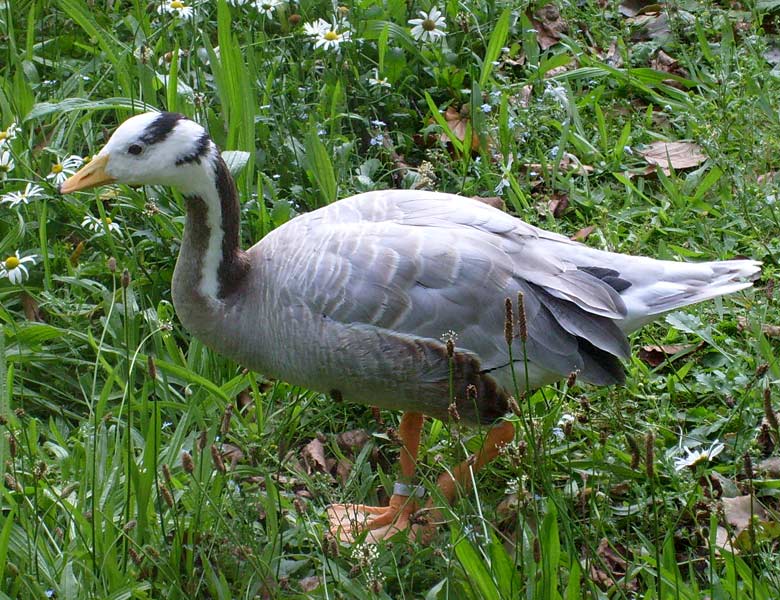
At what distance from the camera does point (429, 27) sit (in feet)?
16.6

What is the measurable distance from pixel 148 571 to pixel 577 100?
3.33 meters

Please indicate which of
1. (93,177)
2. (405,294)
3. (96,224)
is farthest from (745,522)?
(96,224)

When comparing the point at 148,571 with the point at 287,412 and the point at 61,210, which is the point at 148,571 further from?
the point at 61,210

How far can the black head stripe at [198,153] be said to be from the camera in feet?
10.6

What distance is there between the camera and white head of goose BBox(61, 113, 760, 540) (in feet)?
10.5

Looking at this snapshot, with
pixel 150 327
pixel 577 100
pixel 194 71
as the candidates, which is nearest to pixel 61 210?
pixel 150 327

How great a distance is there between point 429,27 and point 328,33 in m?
0.53

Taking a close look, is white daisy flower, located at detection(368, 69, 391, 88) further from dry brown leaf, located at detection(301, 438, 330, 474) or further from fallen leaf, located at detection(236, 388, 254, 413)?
dry brown leaf, located at detection(301, 438, 330, 474)

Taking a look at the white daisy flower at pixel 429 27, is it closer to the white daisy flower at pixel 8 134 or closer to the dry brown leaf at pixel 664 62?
the dry brown leaf at pixel 664 62

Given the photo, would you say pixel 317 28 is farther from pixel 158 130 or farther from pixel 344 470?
pixel 344 470

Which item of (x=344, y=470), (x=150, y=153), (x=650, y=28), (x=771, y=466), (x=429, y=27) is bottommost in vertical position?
(x=344, y=470)

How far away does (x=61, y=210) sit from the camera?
14.1ft

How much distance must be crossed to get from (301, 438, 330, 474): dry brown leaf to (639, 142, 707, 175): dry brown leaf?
6.88 feet

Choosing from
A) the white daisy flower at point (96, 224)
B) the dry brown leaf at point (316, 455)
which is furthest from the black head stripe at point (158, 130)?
the dry brown leaf at point (316, 455)
